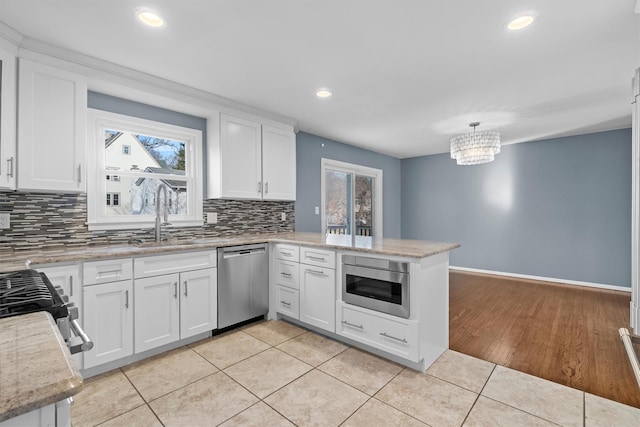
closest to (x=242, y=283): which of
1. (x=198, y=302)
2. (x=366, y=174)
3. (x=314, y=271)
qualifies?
(x=198, y=302)

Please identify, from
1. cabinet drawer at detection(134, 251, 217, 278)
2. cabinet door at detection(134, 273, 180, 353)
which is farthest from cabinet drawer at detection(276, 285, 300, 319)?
cabinet door at detection(134, 273, 180, 353)

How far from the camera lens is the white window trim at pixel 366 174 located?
15.6 feet

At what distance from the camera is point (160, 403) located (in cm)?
184

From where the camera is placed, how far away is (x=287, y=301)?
307cm

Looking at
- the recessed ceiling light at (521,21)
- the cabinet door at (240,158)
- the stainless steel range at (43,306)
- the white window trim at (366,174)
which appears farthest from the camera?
the white window trim at (366,174)

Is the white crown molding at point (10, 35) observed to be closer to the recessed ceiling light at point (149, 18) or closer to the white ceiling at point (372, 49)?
the white ceiling at point (372, 49)

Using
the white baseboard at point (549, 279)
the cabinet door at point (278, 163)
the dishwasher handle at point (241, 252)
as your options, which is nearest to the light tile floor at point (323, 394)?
the dishwasher handle at point (241, 252)

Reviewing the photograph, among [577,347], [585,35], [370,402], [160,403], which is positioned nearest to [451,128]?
[585,35]

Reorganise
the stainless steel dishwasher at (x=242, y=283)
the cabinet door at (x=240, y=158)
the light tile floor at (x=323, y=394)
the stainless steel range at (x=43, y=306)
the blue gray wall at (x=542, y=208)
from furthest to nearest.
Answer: the blue gray wall at (x=542, y=208) → the cabinet door at (x=240, y=158) → the stainless steel dishwasher at (x=242, y=283) → the light tile floor at (x=323, y=394) → the stainless steel range at (x=43, y=306)

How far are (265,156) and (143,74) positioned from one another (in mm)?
1425

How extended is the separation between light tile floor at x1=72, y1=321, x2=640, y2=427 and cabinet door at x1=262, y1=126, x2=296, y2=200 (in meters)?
1.87

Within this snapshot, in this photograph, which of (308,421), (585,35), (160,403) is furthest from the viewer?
(585,35)

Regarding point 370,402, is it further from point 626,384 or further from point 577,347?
point 577,347

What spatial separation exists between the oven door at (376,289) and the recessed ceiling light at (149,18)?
7.10 ft
